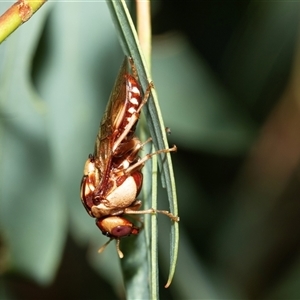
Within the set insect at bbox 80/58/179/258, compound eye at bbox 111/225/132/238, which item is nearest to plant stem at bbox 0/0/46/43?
insect at bbox 80/58/179/258

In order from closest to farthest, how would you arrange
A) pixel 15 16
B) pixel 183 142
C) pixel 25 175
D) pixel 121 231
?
pixel 15 16
pixel 121 231
pixel 25 175
pixel 183 142

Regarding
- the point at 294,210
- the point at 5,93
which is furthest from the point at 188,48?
the point at 294,210

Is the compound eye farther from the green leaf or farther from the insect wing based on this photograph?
the green leaf

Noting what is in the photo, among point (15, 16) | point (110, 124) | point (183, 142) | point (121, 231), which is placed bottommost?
point (121, 231)

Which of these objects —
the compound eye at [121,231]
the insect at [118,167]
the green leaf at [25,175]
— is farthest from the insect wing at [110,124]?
the green leaf at [25,175]

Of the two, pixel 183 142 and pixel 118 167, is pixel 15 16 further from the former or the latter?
pixel 183 142

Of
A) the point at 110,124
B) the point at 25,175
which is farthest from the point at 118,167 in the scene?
the point at 25,175

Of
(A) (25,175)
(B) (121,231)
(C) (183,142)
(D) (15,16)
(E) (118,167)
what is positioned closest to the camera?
(D) (15,16)
